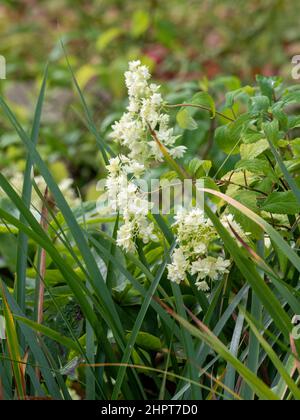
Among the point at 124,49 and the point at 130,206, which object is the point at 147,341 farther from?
the point at 124,49

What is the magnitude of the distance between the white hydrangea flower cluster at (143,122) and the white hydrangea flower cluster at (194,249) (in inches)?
5.0

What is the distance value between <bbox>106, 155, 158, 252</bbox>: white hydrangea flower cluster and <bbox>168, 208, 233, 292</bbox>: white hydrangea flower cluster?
54mm

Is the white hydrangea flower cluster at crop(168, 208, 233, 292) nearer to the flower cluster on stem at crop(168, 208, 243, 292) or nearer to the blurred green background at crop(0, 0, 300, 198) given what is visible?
the flower cluster on stem at crop(168, 208, 243, 292)

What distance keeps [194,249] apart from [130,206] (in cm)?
12

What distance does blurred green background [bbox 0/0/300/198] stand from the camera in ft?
11.6

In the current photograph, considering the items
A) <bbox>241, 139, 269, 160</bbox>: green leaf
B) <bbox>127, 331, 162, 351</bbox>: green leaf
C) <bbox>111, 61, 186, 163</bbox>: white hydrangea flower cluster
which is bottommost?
<bbox>127, 331, 162, 351</bbox>: green leaf

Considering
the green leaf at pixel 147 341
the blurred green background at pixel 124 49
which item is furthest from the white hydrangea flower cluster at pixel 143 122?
the blurred green background at pixel 124 49

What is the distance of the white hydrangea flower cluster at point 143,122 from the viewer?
1.27 metres

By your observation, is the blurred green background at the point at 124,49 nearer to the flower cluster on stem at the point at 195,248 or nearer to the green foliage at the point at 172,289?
the green foliage at the point at 172,289

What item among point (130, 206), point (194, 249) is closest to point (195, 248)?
point (194, 249)

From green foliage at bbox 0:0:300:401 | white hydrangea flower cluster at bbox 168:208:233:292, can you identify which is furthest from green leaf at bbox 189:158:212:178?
white hydrangea flower cluster at bbox 168:208:233:292

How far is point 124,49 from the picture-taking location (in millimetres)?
4215

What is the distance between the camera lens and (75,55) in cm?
443

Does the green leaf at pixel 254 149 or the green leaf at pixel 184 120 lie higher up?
the green leaf at pixel 184 120
